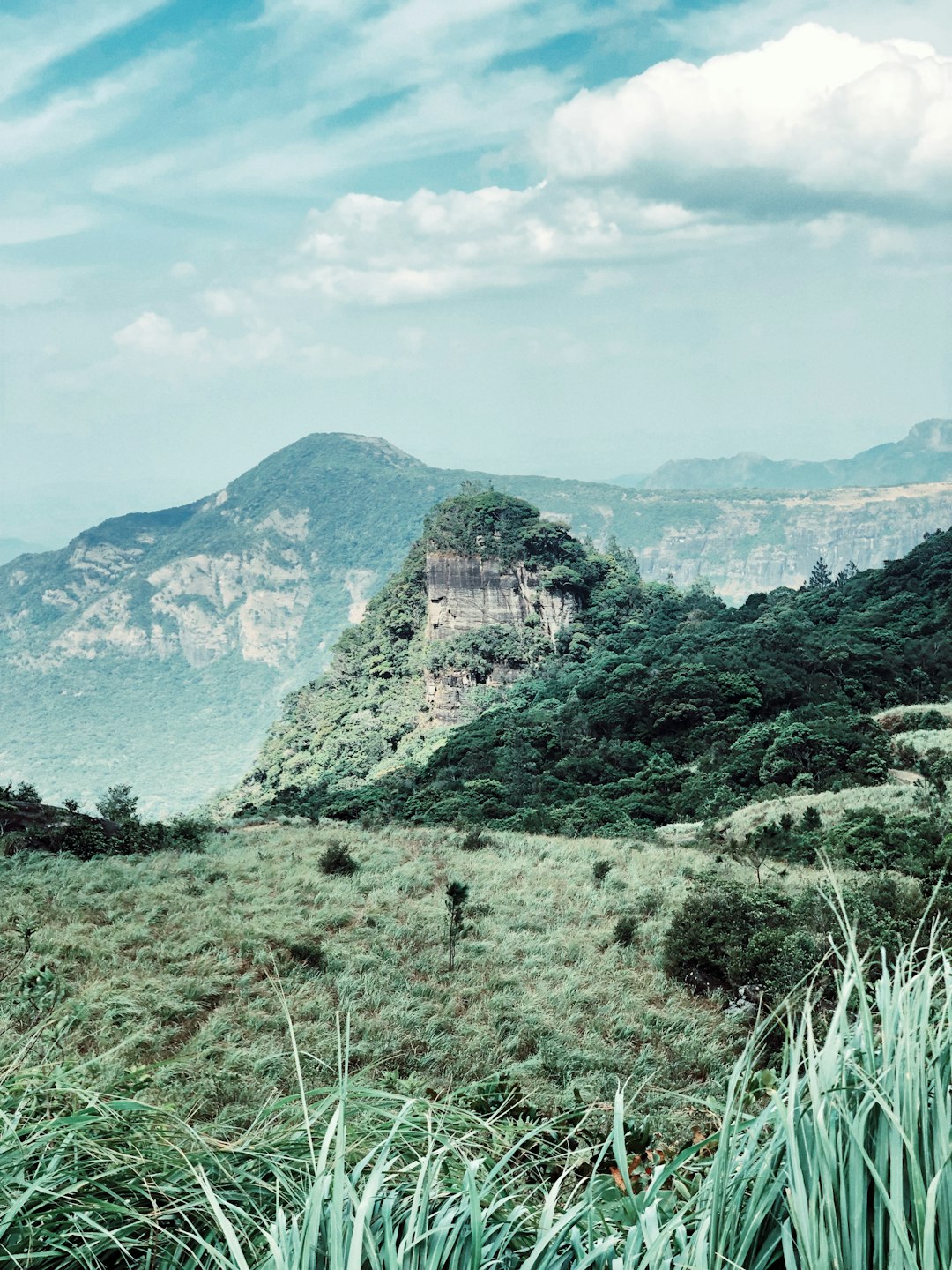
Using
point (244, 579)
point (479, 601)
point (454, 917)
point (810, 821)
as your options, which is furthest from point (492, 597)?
point (244, 579)

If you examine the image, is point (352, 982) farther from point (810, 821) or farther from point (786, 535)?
point (786, 535)

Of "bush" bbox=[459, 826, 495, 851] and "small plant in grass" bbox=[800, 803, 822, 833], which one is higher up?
"bush" bbox=[459, 826, 495, 851]

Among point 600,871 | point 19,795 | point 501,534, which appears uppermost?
point 501,534

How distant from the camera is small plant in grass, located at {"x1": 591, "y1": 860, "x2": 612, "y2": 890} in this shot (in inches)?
346

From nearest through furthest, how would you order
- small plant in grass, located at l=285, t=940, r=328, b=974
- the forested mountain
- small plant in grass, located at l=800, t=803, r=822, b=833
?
small plant in grass, located at l=285, t=940, r=328, b=974
small plant in grass, located at l=800, t=803, r=822, b=833
the forested mountain

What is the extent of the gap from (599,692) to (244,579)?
408ft

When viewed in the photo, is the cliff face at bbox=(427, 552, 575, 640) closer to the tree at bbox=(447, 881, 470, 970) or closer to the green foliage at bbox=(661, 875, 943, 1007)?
the green foliage at bbox=(661, 875, 943, 1007)

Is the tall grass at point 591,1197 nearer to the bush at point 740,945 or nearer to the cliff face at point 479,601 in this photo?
the bush at point 740,945

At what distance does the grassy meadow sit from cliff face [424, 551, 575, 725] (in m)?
42.5

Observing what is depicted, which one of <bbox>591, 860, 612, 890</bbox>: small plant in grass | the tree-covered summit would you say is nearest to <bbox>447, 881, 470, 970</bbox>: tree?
<bbox>591, 860, 612, 890</bbox>: small plant in grass

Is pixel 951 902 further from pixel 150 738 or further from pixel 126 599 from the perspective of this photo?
pixel 126 599

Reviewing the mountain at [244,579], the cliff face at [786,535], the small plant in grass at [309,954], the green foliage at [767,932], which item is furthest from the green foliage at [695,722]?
the cliff face at [786,535]

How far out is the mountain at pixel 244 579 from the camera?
114250mm

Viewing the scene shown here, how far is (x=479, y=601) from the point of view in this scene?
53.9 metres
